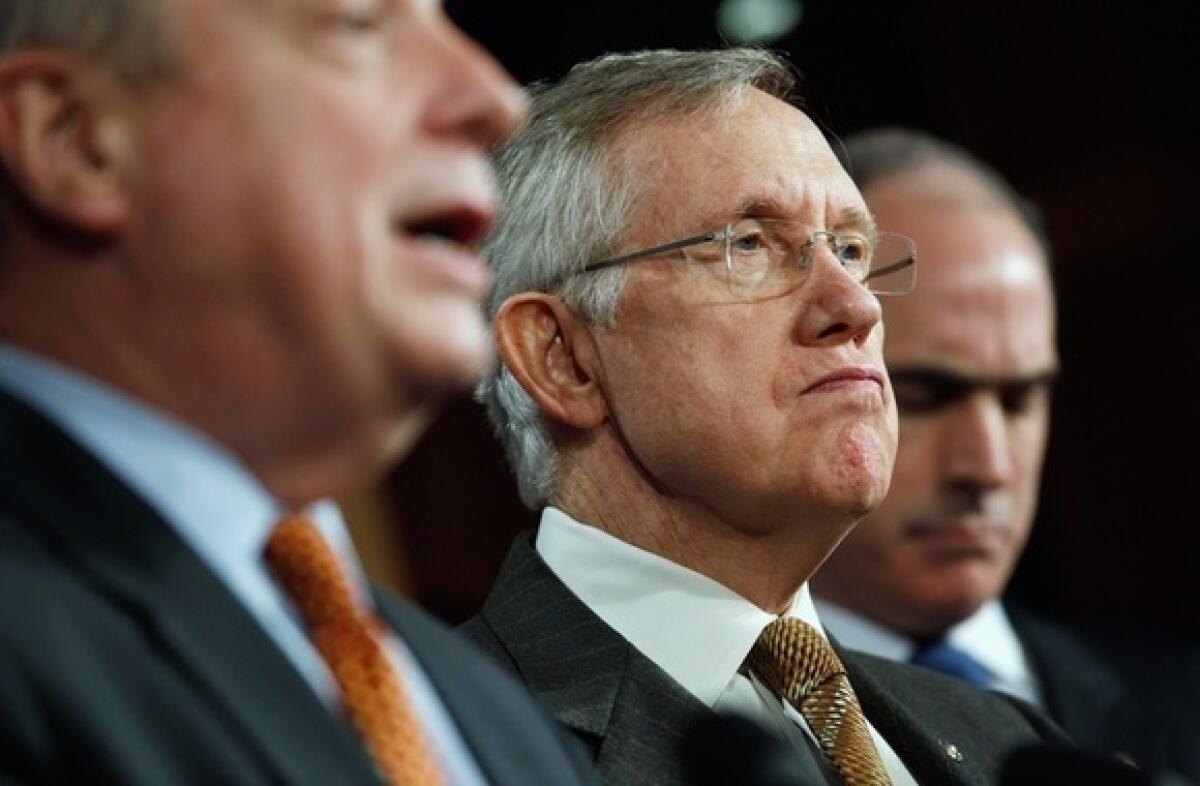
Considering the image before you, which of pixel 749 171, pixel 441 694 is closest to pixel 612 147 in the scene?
pixel 749 171

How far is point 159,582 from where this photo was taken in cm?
150

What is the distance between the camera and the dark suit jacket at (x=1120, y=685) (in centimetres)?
381

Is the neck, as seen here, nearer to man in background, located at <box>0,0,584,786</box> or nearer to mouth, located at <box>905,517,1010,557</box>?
man in background, located at <box>0,0,584,786</box>

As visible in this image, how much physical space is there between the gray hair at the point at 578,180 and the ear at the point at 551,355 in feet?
0.09

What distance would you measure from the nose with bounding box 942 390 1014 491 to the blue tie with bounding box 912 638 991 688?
0.95 ft

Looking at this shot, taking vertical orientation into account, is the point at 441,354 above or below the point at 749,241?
above

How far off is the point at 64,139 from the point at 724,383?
3.79ft

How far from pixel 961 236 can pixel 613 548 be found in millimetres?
1712

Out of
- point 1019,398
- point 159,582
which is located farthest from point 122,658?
point 1019,398

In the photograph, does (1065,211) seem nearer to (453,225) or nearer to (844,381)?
(844,381)

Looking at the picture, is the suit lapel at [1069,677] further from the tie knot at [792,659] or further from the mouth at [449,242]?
the mouth at [449,242]

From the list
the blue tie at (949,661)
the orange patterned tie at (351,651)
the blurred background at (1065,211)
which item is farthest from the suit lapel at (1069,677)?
the orange patterned tie at (351,651)

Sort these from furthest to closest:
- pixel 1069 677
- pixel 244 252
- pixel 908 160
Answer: pixel 908 160 → pixel 1069 677 → pixel 244 252

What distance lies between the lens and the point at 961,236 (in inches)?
164
